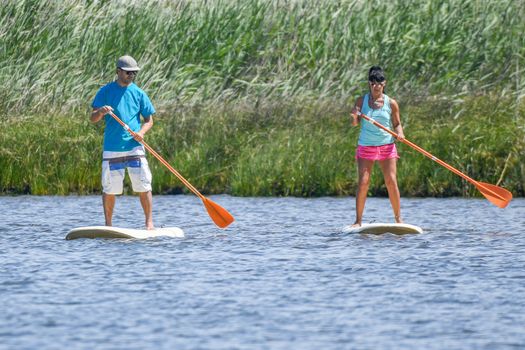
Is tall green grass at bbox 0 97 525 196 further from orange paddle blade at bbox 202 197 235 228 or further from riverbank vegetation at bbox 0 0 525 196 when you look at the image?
orange paddle blade at bbox 202 197 235 228

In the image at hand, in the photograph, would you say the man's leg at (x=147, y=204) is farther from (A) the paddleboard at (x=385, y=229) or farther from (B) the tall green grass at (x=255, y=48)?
(B) the tall green grass at (x=255, y=48)

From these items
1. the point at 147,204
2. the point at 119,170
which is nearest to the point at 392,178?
the point at 147,204

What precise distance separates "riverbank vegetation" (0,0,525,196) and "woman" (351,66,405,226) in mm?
4234

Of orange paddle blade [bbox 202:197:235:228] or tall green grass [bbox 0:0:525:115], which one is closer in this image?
orange paddle blade [bbox 202:197:235:228]

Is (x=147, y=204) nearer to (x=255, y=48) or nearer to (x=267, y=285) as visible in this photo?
(x=267, y=285)

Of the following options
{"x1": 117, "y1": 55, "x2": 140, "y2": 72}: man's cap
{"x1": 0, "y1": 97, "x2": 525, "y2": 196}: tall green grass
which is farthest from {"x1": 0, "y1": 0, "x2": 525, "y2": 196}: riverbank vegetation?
{"x1": 117, "y1": 55, "x2": 140, "y2": 72}: man's cap

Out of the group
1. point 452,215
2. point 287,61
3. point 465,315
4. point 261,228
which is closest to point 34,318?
point 465,315

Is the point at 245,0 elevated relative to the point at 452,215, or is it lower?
elevated

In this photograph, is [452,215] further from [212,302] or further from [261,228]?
[212,302]

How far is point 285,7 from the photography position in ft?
72.5

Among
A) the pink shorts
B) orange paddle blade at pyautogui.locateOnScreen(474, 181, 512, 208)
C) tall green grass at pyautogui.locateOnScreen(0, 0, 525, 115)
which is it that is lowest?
orange paddle blade at pyautogui.locateOnScreen(474, 181, 512, 208)

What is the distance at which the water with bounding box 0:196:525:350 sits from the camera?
26.9 ft

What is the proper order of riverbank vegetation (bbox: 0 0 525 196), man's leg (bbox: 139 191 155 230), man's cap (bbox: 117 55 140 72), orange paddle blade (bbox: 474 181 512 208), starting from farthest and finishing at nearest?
riverbank vegetation (bbox: 0 0 525 196)
orange paddle blade (bbox: 474 181 512 208)
man's leg (bbox: 139 191 155 230)
man's cap (bbox: 117 55 140 72)

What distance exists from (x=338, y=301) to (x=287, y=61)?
1184 cm
